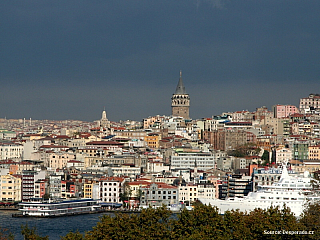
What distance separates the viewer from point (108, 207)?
5294 cm

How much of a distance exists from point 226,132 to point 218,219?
4951cm

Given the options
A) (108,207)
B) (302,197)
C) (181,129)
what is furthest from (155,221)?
(181,129)

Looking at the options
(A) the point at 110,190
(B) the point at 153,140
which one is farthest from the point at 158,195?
(B) the point at 153,140

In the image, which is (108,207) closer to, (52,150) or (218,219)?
(52,150)

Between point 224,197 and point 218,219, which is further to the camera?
point 224,197

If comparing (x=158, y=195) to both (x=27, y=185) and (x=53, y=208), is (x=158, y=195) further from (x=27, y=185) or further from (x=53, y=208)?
(x=27, y=185)

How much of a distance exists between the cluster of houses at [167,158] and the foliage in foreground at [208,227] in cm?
2369

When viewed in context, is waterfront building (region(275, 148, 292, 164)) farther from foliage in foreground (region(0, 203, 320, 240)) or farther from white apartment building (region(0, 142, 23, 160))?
foliage in foreground (region(0, 203, 320, 240))

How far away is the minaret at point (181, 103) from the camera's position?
93.9 m

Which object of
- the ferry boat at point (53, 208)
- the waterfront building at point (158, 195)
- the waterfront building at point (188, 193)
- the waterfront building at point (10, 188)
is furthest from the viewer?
the waterfront building at point (10, 188)

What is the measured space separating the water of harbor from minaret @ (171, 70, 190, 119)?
146ft

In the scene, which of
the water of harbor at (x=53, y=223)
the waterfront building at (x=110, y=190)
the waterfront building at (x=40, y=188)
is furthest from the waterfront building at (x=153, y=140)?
the water of harbor at (x=53, y=223)

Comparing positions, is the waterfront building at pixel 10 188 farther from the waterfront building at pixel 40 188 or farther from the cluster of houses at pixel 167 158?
the waterfront building at pixel 40 188

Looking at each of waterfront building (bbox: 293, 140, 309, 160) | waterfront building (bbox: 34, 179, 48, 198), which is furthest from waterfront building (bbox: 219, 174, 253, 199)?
waterfront building (bbox: 293, 140, 309, 160)
